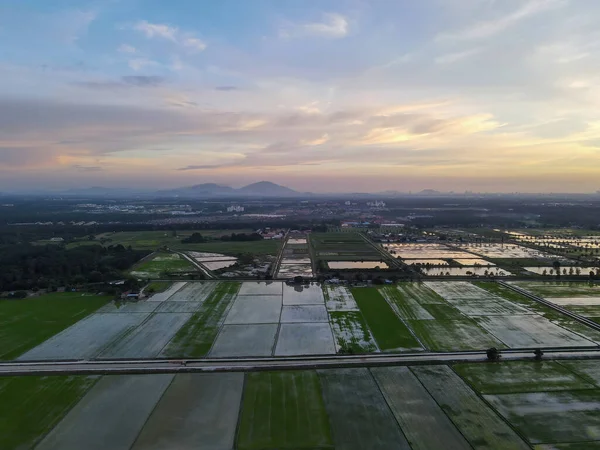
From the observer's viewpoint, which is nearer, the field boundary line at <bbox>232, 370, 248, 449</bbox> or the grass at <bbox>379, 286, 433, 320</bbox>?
the field boundary line at <bbox>232, 370, 248, 449</bbox>

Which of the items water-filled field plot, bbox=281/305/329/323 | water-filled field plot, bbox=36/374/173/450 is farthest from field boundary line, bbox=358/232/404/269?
water-filled field plot, bbox=36/374/173/450

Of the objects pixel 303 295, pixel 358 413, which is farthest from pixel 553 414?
pixel 303 295

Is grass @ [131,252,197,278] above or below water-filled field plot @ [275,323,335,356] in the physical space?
above

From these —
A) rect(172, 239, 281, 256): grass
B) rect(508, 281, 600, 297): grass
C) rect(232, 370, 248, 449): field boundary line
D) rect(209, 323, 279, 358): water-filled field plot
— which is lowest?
rect(232, 370, 248, 449): field boundary line

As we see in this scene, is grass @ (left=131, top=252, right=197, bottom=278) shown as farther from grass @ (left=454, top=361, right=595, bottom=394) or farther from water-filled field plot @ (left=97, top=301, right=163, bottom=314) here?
grass @ (left=454, top=361, right=595, bottom=394)

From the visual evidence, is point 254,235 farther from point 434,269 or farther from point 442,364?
point 442,364
